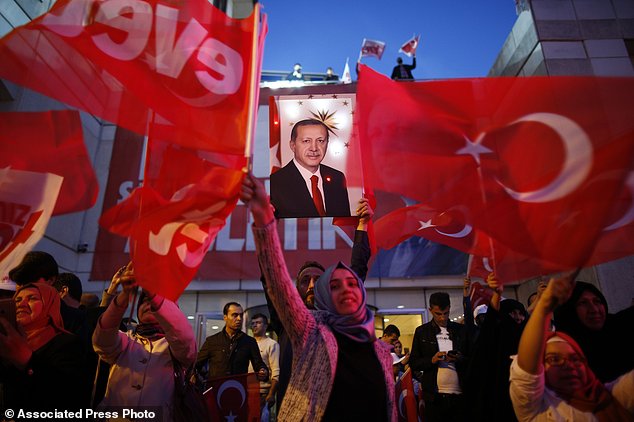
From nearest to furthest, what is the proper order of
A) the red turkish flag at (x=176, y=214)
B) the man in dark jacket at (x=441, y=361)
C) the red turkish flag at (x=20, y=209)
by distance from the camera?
1. the red turkish flag at (x=176, y=214)
2. the red turkish flag at (x=20, y=209)
3. the man in dark jacket at (x=441, y=361)

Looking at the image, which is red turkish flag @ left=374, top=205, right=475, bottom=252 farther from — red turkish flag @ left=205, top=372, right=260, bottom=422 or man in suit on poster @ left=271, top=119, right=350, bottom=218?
red turkish flag @ left=205, top=372, right=260, bottom=422

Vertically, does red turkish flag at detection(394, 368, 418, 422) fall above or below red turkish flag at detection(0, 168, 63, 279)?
below

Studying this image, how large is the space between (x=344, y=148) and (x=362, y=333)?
6.53 feet

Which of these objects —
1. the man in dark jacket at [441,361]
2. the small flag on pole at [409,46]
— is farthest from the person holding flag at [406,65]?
the man in dark jacket at [441,361]

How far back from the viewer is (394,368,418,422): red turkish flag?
3.58 meters

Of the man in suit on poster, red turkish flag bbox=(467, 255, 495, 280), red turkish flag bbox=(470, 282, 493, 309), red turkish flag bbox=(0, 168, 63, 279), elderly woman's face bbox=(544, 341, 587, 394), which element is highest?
the man in suit on poster

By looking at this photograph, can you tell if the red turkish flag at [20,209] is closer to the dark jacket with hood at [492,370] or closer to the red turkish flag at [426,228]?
the red turkish flag at [426,228]

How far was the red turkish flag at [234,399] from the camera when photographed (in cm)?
315

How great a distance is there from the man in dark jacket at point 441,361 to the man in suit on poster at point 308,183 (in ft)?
6.93

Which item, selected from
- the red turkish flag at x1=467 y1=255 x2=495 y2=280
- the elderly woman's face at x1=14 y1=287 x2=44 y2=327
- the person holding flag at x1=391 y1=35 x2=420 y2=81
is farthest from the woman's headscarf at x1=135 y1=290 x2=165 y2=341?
the person holding flag at x1=391 y1=35 x2=420 y2=81

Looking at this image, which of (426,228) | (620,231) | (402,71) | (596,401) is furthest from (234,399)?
(402,71)

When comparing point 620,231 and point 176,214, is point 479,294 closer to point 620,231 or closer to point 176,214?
point 620,231

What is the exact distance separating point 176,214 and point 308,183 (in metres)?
1.32

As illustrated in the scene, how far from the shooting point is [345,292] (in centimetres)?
215
